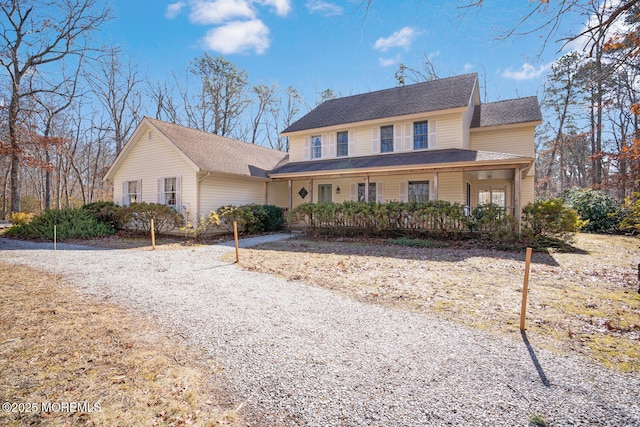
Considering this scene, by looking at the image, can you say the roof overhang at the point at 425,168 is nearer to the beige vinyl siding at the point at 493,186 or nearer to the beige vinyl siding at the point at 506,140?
the beige vinyl siding at the point at 506,140

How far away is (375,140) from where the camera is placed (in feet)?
50.6

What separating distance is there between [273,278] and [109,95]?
2875 centimetres

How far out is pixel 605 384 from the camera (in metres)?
2.46

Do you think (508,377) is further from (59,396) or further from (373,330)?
(59,396)

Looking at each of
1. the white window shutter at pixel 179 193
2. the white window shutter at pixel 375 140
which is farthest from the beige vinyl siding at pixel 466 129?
the white window shutter at pixel 179 193

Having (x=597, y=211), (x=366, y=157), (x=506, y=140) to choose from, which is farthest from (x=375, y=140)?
(x=597, y=211)

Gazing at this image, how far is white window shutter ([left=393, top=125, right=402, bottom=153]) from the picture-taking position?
1484 cm

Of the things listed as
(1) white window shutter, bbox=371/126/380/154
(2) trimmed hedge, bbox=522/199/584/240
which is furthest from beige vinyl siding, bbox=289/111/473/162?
(2) trimmed hedge, bbox=522/199/584/240

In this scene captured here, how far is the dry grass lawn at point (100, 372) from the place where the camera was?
2029 mm

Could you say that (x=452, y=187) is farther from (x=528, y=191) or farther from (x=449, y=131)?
(x=528, y=191)

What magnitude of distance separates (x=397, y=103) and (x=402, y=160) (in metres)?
4.17

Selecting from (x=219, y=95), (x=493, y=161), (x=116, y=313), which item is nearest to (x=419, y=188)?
(x=493, y=161)

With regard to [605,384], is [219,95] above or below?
above

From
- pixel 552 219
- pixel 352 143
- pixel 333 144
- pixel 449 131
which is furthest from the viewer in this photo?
pixel 333 144
